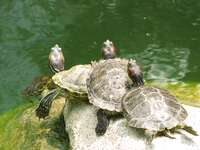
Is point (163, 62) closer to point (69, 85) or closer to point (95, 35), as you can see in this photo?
point (95, 35)

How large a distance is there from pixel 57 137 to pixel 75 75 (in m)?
0.76

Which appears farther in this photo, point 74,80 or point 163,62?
point 163,62

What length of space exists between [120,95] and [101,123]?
32cm

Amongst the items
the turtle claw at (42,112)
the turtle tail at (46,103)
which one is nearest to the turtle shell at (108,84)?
the turtle tail at (46,103)

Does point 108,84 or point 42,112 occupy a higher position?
point 108,84

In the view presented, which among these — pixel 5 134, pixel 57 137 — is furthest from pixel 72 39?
pixel 57 137

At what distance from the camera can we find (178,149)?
4477 mm

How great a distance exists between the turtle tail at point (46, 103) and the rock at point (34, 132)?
23 centimetres

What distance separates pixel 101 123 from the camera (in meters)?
4.93

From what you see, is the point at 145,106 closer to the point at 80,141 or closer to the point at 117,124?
the point at 117,124

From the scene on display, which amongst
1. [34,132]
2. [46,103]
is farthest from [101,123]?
[34,132]

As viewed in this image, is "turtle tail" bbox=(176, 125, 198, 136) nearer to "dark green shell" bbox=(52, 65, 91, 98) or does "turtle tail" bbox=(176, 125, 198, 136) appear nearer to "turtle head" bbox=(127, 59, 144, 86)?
"turtle head" bbox=(127, 59, 144, 86)

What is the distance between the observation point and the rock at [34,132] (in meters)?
5.68

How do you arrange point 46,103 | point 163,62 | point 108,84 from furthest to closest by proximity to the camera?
point 163,62 < point 46,103 < point 108,84
